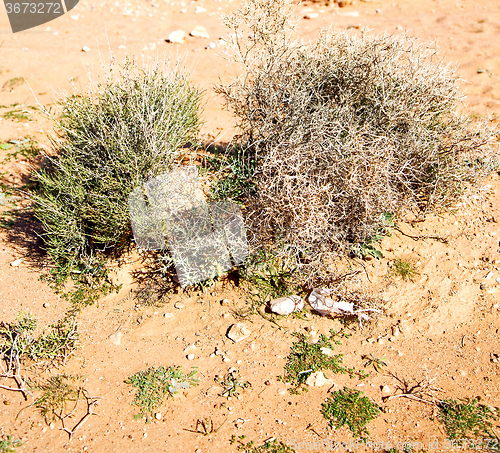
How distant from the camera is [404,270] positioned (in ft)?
13.7

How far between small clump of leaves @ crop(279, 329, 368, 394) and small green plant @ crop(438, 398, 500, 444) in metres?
0.60

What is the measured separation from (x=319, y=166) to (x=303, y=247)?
713 mm

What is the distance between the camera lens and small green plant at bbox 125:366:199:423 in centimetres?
324

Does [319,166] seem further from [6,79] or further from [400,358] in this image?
[6,79]

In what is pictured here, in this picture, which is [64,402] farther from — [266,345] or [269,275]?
[269,275]

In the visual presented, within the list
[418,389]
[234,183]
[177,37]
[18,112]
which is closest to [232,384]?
[418,389]

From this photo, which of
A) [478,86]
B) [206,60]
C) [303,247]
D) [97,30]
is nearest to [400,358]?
[303,247]

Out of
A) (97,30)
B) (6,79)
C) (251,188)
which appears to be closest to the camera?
(251,188)

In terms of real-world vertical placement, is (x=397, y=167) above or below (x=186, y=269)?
above

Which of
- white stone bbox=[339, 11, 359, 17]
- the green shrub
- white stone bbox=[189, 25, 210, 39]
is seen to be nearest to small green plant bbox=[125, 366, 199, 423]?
the green shrub

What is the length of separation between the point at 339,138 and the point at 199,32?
6.77 meters

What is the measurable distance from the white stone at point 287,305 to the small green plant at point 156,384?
0.86 metres

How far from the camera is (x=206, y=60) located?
337 inches

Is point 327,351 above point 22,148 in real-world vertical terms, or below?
below
